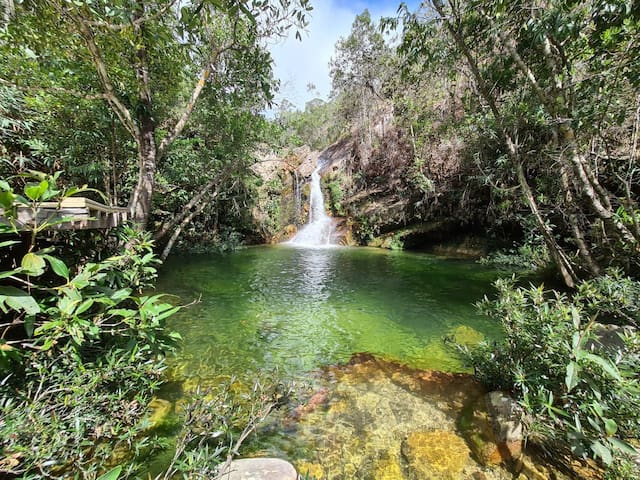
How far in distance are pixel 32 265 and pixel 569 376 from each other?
3405 millimetres

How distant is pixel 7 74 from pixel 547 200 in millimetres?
10822

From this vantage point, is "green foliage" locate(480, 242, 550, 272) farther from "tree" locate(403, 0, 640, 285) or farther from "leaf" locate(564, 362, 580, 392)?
"leaf" locate(564, 362, 580, 392)

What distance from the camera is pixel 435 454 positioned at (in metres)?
2.35

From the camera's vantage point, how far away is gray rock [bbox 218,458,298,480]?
179 centimetres

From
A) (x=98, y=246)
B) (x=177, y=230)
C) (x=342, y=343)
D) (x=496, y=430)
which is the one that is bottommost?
(x=342, y=343)

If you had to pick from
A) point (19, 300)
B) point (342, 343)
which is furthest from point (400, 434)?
point (19, 300)

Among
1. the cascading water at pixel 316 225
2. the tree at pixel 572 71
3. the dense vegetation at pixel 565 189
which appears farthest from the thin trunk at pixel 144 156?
the cascading water at pixel 316 225

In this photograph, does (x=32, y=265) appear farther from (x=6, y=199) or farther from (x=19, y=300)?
(x=6, y=199)

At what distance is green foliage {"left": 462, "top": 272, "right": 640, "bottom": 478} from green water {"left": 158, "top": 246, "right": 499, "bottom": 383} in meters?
1.53

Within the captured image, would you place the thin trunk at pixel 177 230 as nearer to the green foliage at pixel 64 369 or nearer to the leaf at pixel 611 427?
the green foliage at pixel 64 369

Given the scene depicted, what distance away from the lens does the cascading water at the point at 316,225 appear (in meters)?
18.4

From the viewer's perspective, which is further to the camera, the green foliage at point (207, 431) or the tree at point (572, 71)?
the tree at point (572, 71)

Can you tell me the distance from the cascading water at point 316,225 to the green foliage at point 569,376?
1556 centimetres

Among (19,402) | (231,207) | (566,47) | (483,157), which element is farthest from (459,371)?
(231,207)
